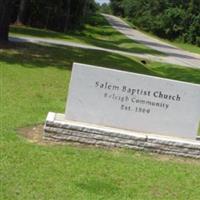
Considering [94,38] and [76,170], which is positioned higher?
[76,170]

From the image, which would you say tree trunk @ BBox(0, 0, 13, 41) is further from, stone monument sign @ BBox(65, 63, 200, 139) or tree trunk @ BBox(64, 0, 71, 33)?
tree trunk @ BBox(64, 0, 71, 33)

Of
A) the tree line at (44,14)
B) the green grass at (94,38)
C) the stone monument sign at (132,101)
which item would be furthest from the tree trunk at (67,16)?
the stone monument sign at (132,101)

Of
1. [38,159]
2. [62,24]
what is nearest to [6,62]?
[38,159]

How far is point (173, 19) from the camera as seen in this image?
60.2m

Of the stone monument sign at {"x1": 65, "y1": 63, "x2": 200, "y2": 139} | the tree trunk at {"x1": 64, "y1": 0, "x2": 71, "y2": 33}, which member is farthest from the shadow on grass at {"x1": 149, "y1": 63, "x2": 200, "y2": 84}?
the tree trunk at {"x1": 64, "y1": 0, "x2": 71, "y2": 33}

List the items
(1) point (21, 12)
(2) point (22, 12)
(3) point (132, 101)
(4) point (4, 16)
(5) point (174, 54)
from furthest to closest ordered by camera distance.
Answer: (2) point (22, 12), (1) point (21, 12), (5) point (174, 54), (4) point (4, 16), (3) point (132, 101)

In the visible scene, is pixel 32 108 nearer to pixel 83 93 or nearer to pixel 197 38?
pixel 83 93

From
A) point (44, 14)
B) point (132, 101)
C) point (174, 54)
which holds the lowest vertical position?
point (174, 54)

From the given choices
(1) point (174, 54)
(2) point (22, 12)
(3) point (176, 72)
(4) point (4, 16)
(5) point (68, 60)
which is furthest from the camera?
(2) point (22, 12)

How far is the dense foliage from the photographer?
56594mm

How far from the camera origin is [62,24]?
37.2m

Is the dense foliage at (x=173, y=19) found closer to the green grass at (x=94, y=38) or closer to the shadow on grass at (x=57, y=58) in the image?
the green grass at (x=94, y=38)

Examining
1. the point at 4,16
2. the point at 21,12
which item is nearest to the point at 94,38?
the point at 21,12

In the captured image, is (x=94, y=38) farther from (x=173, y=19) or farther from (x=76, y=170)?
(x=76, y=170)
